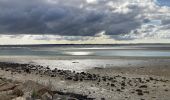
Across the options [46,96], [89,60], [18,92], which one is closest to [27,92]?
[46,96]

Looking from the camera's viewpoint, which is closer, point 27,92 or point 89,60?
point 27,92

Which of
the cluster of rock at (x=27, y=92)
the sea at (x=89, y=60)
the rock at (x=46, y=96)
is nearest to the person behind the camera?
the cluster of rock at (x=27, y=92)

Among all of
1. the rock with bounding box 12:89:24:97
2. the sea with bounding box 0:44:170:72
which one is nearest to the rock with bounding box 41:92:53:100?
the rock with bounding box 12:89:24:97

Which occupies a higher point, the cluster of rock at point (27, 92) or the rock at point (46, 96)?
the cluster of rock at point (27, 92)

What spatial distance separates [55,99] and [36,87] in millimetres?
1160

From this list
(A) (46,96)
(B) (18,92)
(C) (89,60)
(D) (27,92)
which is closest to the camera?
(B) (18,92)

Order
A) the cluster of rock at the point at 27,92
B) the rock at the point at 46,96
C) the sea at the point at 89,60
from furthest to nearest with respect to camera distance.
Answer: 1. the sea at the point at 89,60
2. the rock at the point at 46,96
3. the cluster of rock at the point at 27,92

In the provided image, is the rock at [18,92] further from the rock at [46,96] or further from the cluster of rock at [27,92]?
the rock at [46,96]

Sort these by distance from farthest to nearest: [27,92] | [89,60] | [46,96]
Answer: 1. [89,60]
2. [27,92]
3. [46,96]

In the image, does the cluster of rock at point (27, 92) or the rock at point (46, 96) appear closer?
the cluster of rock at point (27, 92)

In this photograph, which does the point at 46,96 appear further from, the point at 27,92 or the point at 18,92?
the point at 18,92

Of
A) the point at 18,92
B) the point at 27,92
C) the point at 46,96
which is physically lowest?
the point at 46,96

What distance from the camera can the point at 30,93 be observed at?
1762 cm

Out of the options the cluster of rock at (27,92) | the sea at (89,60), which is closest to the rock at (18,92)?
the cluster of rock at (27,92)
